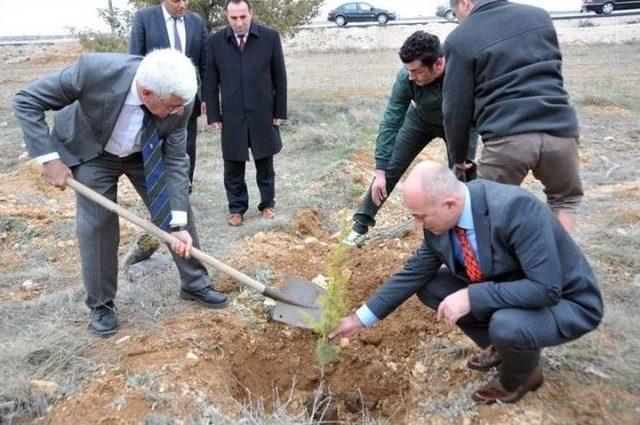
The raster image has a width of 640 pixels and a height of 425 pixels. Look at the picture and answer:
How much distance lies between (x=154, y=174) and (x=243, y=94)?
6.55 ft

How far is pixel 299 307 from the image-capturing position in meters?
3.50

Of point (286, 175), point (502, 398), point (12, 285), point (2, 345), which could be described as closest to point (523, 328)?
point (502, 398)

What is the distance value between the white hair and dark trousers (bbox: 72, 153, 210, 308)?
25.7 inches

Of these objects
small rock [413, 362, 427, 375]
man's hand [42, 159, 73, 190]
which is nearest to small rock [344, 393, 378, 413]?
small rock [413, 362, 427, 375]

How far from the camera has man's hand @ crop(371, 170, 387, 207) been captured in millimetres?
4320

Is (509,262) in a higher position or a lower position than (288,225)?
higher

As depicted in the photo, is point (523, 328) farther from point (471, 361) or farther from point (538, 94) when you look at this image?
point (538, 94)

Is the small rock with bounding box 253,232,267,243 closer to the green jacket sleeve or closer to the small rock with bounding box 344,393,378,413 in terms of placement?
the green jacket sleeve

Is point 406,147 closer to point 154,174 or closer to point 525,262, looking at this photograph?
point 154,174

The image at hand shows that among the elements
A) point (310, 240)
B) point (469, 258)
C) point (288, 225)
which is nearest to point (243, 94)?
point (288, 225)

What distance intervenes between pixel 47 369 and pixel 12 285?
1.59m

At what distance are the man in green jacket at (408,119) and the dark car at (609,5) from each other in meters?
23.8

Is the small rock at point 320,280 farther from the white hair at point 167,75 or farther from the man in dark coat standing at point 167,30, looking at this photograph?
the man in dark coat standing at point 167,30

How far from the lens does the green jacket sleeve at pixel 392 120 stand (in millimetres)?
4109
